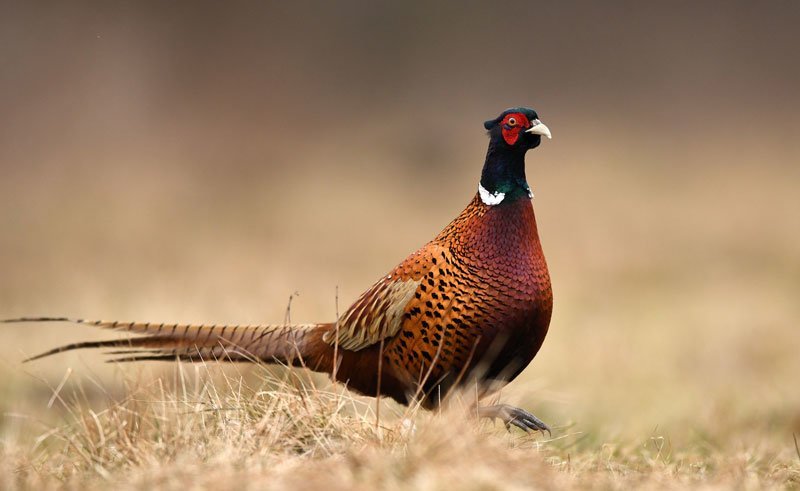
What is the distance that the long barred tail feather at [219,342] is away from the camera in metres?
4.40

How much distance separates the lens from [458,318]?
12.9 ft

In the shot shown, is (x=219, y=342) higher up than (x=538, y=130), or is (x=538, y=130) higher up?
(x=538, y=130)

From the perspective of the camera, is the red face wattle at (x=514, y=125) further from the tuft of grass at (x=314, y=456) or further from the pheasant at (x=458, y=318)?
the tuft of grass at (x=314, y=456)

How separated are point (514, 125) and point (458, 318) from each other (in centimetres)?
85

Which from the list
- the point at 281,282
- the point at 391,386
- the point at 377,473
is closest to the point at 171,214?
the point at 281,282

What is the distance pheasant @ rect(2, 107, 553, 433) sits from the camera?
3.92 meters

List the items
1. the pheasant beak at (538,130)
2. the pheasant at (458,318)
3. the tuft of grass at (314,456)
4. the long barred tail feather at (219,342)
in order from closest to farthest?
the tuft of grass at (314,456)
the pheasant at (458,318)
the pheasant beak at (538,130)
the long barred tail feather at (219,342)

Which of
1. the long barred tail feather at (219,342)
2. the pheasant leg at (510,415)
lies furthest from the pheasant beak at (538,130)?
the long barred tail feather at (219,342)

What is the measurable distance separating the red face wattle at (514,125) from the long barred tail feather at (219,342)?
1173 millimetres

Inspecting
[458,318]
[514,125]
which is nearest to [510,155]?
[514,125]

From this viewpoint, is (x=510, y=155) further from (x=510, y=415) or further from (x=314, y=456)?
(x=314, y=456)

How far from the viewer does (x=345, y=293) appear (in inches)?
386

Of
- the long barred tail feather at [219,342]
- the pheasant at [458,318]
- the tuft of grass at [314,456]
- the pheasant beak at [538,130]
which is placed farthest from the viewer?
the long barred tail feather at [219,342]

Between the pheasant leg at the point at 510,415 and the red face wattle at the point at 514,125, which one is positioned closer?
the pheasant leg at the point at 510,415
